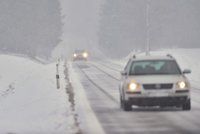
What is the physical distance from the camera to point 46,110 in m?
19.3

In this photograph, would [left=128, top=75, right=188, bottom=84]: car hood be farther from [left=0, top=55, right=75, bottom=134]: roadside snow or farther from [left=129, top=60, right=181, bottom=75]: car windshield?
[left=0, top=55, right=75, bottom=134]: roadside snow

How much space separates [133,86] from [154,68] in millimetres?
1412

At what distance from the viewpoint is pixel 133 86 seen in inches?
719

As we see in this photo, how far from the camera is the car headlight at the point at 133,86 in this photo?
59.7ft

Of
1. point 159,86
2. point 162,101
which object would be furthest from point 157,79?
point 162,101

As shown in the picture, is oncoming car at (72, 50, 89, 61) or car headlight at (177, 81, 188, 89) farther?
oncoming car at (72, 50, 89, 61)

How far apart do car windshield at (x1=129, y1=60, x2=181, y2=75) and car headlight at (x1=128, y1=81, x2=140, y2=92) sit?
97 centimetres

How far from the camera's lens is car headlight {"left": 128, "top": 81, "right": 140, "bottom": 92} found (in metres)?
18.2

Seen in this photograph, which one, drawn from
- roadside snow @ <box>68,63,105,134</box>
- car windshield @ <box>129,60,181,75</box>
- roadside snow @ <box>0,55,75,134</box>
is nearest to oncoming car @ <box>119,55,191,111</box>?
car windshield @ <box>129,60,181,75</box>

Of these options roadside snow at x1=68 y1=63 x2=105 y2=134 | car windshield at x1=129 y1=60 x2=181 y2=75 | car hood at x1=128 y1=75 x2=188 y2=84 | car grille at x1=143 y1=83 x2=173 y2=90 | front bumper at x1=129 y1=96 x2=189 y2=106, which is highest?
car windshield at x1=129 y1=60 x2=181 y2=75

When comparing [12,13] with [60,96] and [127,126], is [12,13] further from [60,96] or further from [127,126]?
[127,126]

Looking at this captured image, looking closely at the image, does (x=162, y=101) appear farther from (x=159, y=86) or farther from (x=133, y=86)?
(x=133, y=86)

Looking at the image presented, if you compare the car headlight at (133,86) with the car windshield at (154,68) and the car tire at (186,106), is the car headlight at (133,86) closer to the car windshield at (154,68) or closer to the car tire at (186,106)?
the car windshield at (154,68)

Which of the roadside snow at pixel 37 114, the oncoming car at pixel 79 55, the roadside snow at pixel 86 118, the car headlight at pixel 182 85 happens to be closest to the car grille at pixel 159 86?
the car headlight at pixel 182 85
